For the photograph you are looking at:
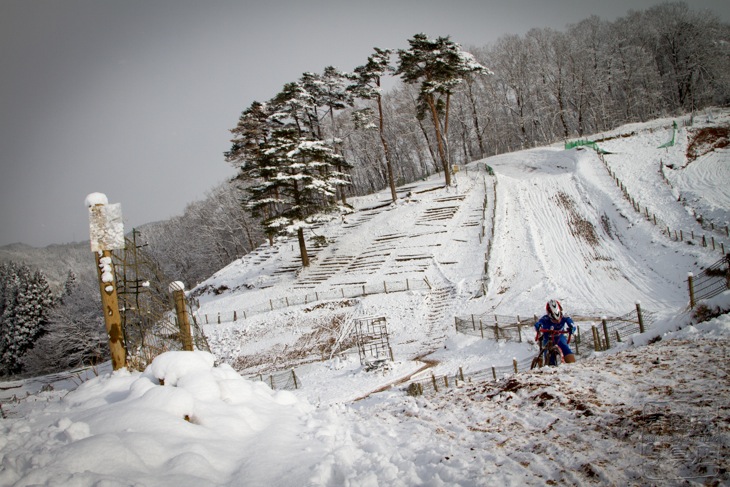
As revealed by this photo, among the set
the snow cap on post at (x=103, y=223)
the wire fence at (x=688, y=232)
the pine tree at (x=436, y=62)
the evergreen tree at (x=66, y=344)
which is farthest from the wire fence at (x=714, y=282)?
the evergreen tree at (x=66, y=344)

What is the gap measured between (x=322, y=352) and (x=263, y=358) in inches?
145

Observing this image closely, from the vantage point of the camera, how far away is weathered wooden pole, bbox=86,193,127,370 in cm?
625

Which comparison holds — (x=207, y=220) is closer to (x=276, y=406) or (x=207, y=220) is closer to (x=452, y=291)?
(x=452, y=291)

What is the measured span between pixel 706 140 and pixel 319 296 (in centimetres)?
3858

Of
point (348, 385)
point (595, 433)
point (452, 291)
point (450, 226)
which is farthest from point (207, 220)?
point (595, 433)

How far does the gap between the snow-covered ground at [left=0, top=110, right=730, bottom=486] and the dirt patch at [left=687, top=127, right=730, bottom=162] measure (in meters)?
0.99

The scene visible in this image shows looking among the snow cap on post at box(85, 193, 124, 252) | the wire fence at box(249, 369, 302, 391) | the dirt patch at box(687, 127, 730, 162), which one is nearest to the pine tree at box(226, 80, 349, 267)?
the wire fence at box(249, 369, 302, 391)

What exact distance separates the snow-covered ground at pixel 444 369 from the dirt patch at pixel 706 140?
0.99m

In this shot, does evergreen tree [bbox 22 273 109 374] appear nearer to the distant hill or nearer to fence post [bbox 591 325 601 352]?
fence post [bbox 591 325 601 352]

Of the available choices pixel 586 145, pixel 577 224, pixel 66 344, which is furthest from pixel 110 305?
pixel 586 145

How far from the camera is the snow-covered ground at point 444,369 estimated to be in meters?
3.55

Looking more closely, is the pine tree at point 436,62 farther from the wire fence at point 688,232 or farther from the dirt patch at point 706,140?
the dirt patch at point 706,140

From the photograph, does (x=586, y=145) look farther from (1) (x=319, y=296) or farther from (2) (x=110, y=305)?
(2) (x=110, y=305)

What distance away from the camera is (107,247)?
248 inches
